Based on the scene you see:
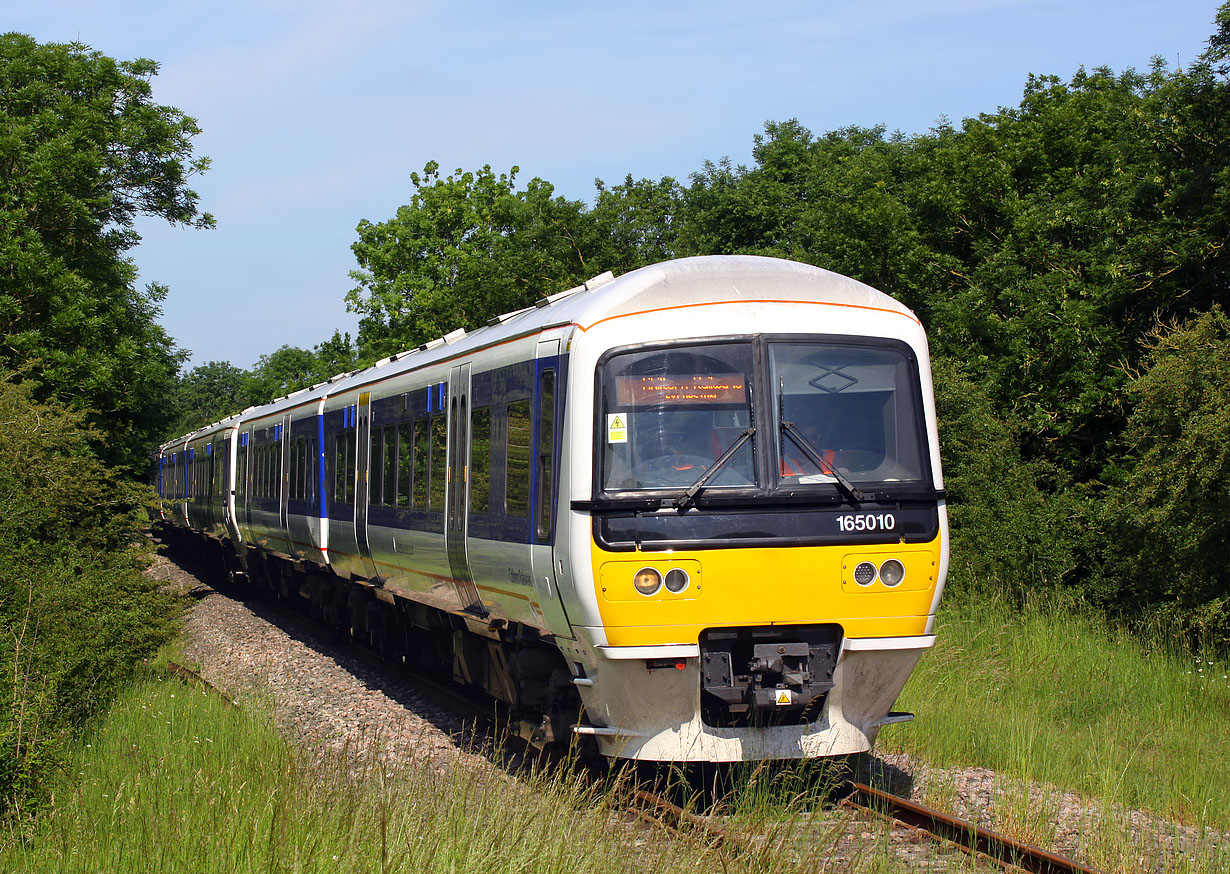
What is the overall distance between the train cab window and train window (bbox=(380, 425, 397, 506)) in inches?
206

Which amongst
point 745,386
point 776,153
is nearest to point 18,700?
point 745,386

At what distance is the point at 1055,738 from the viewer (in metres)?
8.49

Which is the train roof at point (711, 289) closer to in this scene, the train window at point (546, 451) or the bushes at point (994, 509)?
the train window at point (546, 451)

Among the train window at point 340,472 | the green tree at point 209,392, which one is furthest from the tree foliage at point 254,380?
the train window at point 340,472

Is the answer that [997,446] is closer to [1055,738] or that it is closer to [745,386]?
[1055,738]

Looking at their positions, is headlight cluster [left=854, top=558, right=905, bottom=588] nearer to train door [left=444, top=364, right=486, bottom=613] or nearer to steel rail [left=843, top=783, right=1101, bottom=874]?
steel rail [left=843, top=783, right=1101, bottom=874]

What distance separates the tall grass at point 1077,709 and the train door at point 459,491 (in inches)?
129

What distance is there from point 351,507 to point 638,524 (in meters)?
7.65

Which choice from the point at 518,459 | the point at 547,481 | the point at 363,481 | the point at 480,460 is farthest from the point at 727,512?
the point at 363,481

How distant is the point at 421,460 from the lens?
10.9 meters

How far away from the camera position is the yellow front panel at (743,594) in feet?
22.2

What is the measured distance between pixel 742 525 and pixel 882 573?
2.87ft

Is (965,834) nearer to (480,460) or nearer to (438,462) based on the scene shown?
(480,460)

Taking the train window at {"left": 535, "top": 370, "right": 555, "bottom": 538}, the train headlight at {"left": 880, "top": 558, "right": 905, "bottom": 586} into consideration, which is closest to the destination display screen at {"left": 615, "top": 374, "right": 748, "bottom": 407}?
the train window at {"left": 535, "top": 370, "right": 555, "bottom": 538}
